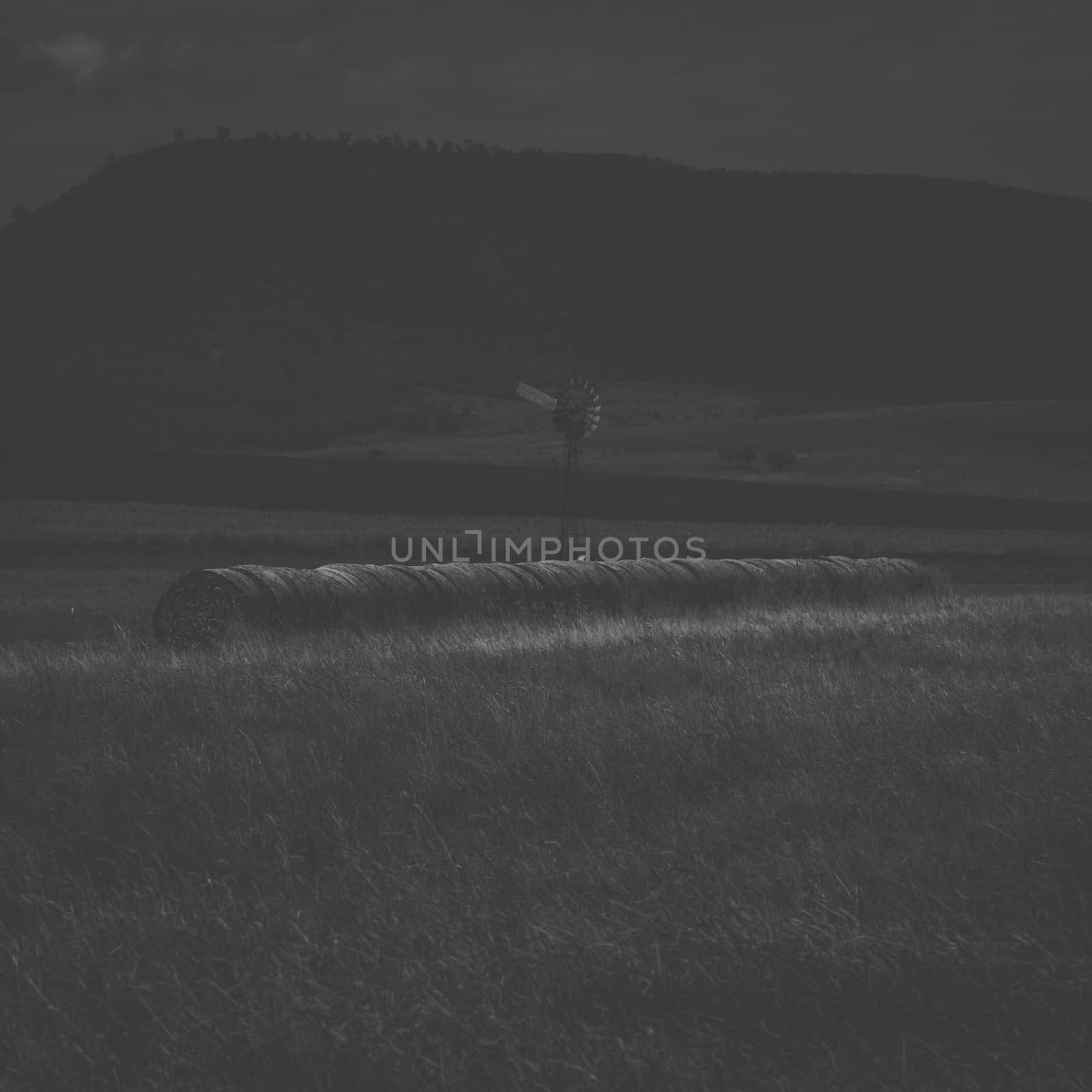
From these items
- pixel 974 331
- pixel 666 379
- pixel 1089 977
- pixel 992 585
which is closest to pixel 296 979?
pixel 1089 977

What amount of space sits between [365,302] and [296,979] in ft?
633

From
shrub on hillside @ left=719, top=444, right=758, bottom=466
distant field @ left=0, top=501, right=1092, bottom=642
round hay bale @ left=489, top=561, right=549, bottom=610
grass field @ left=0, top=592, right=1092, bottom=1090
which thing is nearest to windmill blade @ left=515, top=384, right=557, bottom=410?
distant field @ left=0, top=501, right=1092, bottom=642

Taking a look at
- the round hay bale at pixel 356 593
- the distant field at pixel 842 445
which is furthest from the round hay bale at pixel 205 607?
the distant field at pixel 842 445

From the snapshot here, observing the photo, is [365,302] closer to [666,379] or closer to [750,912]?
[666,379]

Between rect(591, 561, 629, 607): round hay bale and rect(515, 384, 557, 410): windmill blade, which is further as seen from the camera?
rect(515, 384, 557, 410): windmill blade

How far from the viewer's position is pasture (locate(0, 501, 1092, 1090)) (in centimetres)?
557

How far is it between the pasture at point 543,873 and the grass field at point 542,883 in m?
0.02

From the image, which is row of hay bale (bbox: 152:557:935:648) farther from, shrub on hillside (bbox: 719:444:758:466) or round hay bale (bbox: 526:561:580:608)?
shrub on hillside (bbox: 719:444:758:466)

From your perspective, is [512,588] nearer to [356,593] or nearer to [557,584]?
[557,584]

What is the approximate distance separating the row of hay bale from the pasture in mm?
→ 4346

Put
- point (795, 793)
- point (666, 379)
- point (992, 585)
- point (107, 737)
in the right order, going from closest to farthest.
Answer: point (795, 793), point (107, 737), point (992, 585), point (666, 379)

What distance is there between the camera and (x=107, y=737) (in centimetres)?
1055

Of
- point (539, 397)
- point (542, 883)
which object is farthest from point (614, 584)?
point (542, 883)

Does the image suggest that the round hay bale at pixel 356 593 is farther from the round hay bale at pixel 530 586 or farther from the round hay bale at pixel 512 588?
the round hay bale at pixel 530 586
